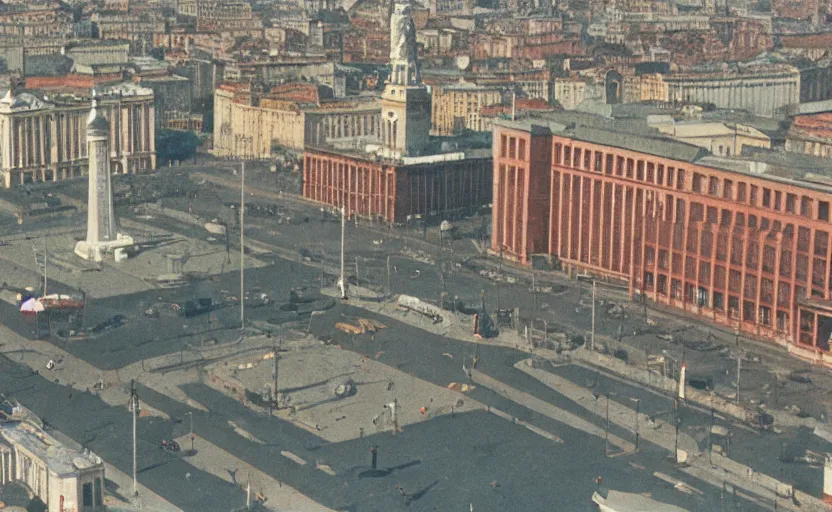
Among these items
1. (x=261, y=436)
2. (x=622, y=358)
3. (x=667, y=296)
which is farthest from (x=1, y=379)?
(x=667, y=296)

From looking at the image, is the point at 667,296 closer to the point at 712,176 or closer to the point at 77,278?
the point at 712,176

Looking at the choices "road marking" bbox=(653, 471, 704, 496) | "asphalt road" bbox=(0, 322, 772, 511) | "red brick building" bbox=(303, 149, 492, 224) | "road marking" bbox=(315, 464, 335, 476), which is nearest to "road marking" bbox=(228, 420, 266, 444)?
"asphalt road" bbox=(0, 322, 772, 511)

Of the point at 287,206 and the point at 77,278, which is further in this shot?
the point at 287,206

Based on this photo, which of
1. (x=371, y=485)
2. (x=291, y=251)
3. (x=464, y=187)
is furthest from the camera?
(x=464, y=187)

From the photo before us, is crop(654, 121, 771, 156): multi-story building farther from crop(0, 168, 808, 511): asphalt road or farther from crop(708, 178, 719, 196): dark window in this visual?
crop(0, 168, 808, 511): asphalt road

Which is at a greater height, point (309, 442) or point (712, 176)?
point (712, 176)
